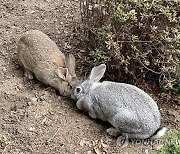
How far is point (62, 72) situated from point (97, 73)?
1.59ft

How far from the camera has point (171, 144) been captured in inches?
192

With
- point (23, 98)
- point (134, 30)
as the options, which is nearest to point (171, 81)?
point (134, 30)

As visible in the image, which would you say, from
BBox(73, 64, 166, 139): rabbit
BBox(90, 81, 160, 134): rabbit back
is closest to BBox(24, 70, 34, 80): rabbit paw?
BBox(73, 64, 166, 139): rabbit

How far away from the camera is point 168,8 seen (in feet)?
17.6

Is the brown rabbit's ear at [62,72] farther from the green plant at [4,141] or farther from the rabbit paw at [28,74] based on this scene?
the green plant at [4,141]

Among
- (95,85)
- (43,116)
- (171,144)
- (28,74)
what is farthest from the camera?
(28,74)

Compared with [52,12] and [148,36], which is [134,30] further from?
[52,12]

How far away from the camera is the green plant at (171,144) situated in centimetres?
475

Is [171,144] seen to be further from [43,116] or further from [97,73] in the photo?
[43,116]

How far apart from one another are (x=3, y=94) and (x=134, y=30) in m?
1.69

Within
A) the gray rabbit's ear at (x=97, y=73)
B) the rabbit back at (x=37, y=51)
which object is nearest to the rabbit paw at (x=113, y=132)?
the gray rabbit's ear at (x=97, y=73)

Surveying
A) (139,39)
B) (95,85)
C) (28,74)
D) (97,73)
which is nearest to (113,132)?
(95,85)

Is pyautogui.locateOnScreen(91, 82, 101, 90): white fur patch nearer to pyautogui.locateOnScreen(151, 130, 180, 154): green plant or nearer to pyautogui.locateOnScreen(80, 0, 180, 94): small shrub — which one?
pyautogui.locateOnScreen(80, 0, 180, 94): small shrub

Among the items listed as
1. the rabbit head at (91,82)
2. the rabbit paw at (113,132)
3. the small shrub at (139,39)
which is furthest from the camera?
the rabbit head at (91,82)
